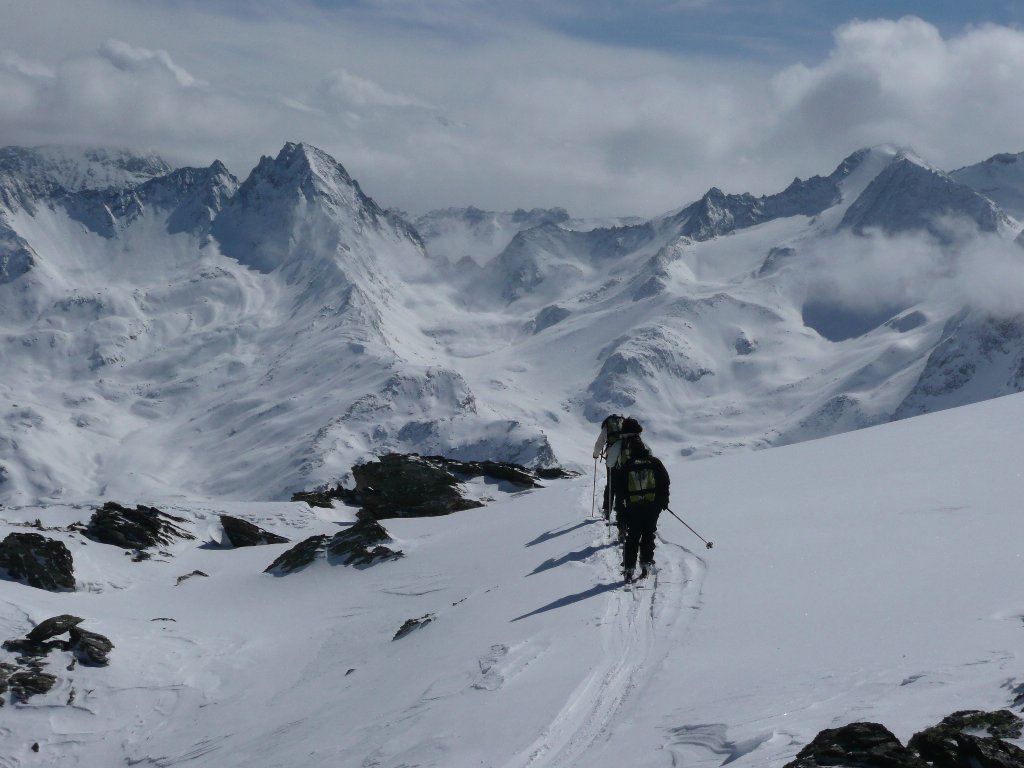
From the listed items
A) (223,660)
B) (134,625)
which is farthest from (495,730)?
(134,625)

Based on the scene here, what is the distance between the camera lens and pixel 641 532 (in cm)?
1689

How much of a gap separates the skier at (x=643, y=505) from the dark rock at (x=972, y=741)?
8.63 meters

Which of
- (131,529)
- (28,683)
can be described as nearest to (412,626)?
(28,683)

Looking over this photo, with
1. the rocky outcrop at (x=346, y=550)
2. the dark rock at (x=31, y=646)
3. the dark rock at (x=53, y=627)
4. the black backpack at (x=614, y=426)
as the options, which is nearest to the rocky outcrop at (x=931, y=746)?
the black backpack at (x=614, y=426)

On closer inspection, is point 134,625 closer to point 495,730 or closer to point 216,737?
point 216,737

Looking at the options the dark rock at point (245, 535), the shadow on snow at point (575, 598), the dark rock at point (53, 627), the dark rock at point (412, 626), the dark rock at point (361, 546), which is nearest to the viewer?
the shadow on snow at point (575, 598)

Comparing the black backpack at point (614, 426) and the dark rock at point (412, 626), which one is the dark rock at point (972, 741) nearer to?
the black backpack at point (614, 426)

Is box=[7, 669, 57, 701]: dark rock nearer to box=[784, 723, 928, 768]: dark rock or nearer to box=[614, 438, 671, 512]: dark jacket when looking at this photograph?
box=[614, 438, 671, 512]: dark jacket

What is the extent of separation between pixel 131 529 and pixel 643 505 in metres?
30.6

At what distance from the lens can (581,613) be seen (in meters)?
15.5

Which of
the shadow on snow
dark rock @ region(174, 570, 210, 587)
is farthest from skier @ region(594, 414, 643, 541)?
dark rock @ region(174, 570, 210, 587)

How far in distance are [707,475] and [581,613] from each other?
47.0 ft

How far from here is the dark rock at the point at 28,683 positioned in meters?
20.6

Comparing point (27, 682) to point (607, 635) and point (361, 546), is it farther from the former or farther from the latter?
point (607, 635)
